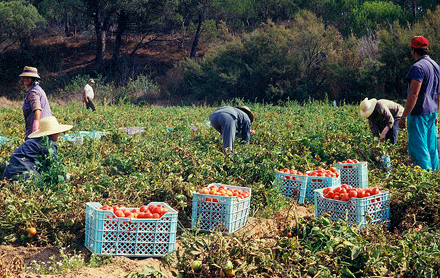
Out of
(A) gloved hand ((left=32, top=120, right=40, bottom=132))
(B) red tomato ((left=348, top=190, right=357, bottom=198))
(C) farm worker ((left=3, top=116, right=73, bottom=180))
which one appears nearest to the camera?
(B) red tomato ((left=348, top=190, right=357, bottom=198))

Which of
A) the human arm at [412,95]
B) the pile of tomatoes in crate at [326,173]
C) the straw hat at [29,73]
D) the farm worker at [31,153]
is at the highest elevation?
the straw hat at [29,73]

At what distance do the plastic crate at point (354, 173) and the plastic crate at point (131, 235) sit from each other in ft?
9.62

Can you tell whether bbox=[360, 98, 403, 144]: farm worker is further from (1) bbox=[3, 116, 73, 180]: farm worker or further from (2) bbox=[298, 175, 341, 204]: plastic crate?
(1) bbox=[3, 116, 73, 180]: farm worker

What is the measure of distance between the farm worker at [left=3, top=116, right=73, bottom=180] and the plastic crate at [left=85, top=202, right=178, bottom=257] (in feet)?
5.27

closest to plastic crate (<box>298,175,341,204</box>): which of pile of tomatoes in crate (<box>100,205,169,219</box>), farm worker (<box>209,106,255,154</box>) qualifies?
farm worker (<box>209,106,255,154</box>)

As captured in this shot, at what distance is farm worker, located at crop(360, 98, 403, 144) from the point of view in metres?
7.49

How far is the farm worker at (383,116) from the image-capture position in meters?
7.49

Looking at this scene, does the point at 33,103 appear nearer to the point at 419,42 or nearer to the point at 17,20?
the point at 419,42

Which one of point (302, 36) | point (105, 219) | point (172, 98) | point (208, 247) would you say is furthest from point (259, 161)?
point (172, 98)

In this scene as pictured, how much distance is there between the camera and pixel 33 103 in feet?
21.2

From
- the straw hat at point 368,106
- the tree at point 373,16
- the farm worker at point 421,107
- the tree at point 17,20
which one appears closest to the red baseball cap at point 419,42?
the farm worker at point 421,107

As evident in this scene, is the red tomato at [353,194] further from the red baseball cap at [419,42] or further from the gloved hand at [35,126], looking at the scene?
the gloved hand at [35,126]

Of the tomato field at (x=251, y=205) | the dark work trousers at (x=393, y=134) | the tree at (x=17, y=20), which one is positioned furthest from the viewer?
the tree at (x=17, y=20)

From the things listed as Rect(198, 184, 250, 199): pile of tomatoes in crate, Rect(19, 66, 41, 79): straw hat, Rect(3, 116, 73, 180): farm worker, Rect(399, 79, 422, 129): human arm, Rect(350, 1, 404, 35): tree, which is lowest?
Rect(198, 184, 250, 199): pile of tomatoes in crate
